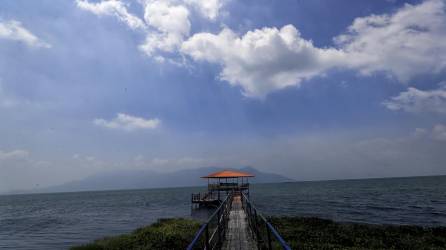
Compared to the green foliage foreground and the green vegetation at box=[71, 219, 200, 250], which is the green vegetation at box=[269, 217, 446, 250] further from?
the green vegetation at box=[71, 219, 200, 250]

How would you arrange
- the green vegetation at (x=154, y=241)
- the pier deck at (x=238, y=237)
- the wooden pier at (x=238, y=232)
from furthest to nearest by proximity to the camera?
1. the green vegetation at (x=154, y=241)
2. the pier deck at (x=238, y=237)
3. the wooden pier at (x=238, y=232)

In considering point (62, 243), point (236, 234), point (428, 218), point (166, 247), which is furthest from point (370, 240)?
point (62, 243)

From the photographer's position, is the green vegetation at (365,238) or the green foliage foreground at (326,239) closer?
the green vegetation at (365,238)

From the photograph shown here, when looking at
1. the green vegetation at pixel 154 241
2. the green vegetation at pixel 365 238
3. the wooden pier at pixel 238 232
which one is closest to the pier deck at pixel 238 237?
the wooden pier at pixel 238 232

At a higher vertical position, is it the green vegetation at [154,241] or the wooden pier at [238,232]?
the wooden pier at [238,232]

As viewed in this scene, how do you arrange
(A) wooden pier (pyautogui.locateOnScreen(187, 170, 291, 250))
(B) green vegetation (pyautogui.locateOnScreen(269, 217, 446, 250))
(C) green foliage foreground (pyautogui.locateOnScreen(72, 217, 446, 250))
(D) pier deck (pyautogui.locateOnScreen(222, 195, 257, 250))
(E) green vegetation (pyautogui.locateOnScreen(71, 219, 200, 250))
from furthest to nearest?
(E) green vegetation (pyautogui.locateOnScreen(71, 219, 200, 250)) < (C) green foliage foreground (pyautogui.locateOnScreen(72, 217, 446, 250)) < (B) green vegetation (pyautogui.locateOnScreen(269, 217, 446, 250)) < (D) pier deck (pyautogui.locateOnScreen(222, 195, 257, 250)) < (A) wooden pier (pyautogui.locateOnScreen(187, 170, 291, 250))

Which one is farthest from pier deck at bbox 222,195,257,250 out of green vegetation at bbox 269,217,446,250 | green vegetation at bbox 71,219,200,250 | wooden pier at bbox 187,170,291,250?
green vegetation at bbox 71,219,200,250

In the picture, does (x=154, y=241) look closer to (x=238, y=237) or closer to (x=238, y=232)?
(x=238, y=232)

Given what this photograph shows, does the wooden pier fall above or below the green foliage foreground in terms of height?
above

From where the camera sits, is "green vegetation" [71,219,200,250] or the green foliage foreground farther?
"green vegetation" [71,219,200,250]

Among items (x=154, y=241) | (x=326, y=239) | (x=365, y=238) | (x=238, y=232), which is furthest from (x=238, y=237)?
(x=365, y=238)

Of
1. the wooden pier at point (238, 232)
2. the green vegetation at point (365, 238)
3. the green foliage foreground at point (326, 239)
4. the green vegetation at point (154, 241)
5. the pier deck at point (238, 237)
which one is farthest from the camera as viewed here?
the green vegetation at point (154, 241)

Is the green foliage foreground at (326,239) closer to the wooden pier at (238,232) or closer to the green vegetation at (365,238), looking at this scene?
the green vegetation at (365,238)

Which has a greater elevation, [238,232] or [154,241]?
[238,232]
